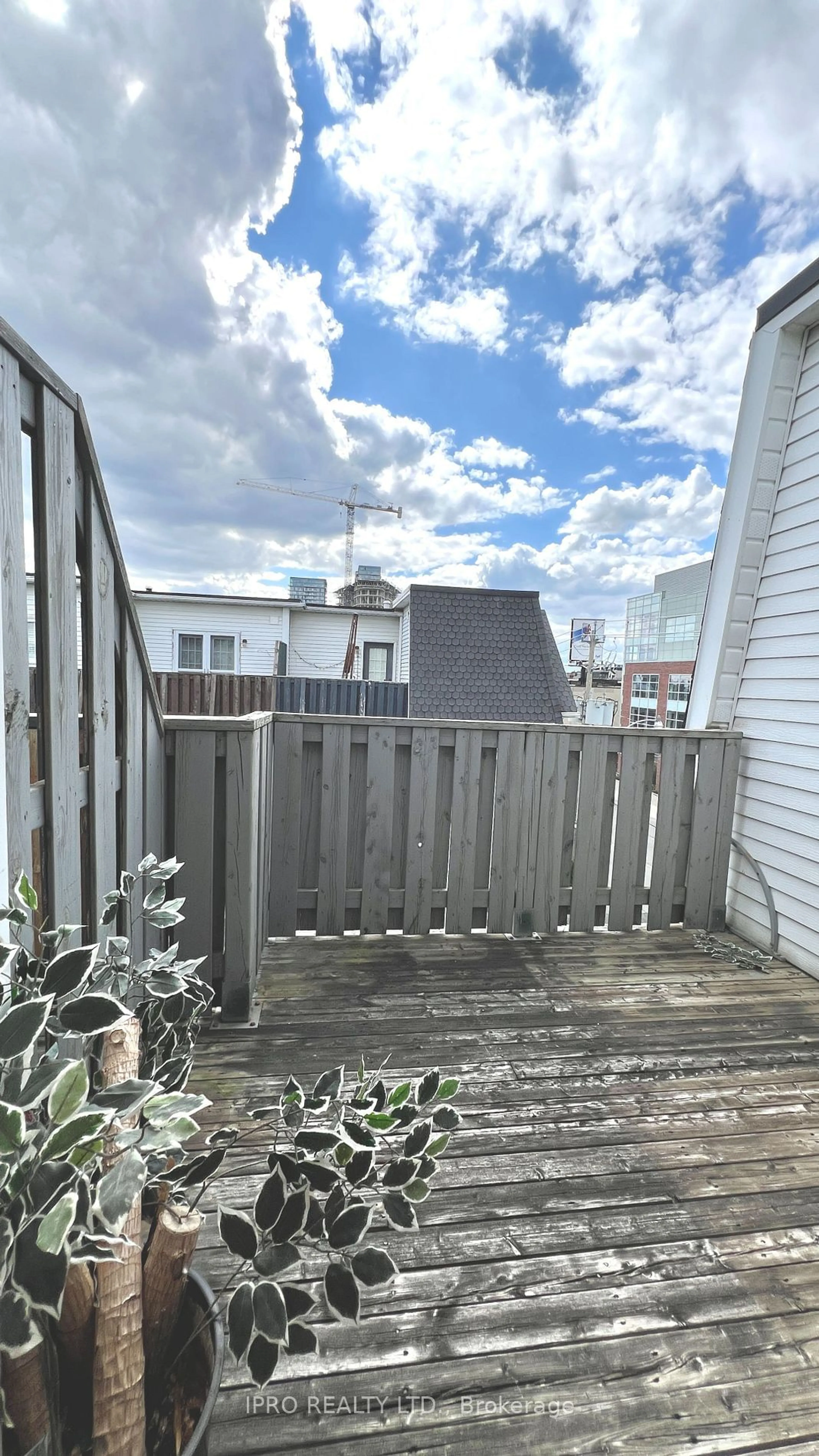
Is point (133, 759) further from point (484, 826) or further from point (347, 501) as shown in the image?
point (347, 501)

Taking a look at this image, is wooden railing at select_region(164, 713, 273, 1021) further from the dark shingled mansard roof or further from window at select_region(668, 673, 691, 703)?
window at select_region(668, 673, 691, 703)

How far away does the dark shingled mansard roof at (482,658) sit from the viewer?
9695 millimetres

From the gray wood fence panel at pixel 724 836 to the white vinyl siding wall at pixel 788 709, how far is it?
7 centimetres

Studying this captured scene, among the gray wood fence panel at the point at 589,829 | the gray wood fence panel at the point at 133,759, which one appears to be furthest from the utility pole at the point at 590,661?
the gray wood fence panel at the point at 133,759

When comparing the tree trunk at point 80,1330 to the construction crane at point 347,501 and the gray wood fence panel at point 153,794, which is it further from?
the construction crane at point 347,501

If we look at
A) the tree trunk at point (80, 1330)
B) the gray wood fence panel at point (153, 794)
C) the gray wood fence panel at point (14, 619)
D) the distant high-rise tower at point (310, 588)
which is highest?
the distant high-rise tower at point (310, 588)

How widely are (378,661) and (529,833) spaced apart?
11577 mm

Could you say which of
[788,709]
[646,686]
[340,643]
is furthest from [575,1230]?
[646,686]

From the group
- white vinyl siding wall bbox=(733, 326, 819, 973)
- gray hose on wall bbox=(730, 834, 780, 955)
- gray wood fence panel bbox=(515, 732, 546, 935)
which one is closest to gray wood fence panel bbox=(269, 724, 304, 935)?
gray wood fence panel bbox=(515, 732, 546, 935)

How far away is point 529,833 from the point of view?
2.98 meters

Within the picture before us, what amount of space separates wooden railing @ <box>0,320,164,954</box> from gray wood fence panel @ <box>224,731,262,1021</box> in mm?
451

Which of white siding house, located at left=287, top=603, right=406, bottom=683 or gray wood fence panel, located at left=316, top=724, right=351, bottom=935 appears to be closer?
gray wood fence panel, located at left=316, top=724, right=351, bottom=935

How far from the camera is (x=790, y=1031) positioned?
2236 mm

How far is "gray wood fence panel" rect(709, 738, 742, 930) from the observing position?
323cm
